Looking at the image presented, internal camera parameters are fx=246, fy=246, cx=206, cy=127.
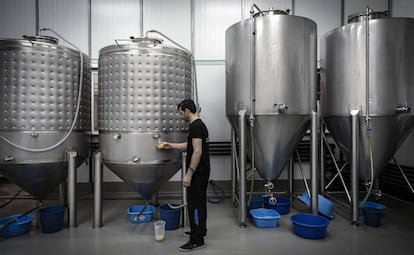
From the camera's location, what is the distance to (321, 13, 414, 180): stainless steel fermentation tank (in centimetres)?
252

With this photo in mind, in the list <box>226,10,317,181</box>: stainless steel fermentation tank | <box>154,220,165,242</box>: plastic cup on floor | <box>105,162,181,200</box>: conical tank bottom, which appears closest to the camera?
<box>154,220,165,242</box>: plastic cup on floor

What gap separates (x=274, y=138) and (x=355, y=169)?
3.04 ft

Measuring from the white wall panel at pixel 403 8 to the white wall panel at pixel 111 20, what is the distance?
4.00m

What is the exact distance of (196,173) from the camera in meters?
2.20

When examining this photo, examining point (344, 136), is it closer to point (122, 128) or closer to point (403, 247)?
point (403, 247)

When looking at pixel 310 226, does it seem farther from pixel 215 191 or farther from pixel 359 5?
pixel 359 5

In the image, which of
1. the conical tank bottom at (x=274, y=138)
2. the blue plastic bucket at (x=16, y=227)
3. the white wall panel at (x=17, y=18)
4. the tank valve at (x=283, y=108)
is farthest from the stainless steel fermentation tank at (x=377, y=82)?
the white wall panel at (x=17, y=18)

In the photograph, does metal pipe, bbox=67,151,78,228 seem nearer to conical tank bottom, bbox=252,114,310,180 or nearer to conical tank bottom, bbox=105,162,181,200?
conical tank bottom, bbox=105,162,181,200

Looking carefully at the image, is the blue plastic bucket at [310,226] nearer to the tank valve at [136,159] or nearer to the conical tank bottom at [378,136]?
the conical tank bottom at [378,136]

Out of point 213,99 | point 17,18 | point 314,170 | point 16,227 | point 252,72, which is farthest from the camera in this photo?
point 213,99

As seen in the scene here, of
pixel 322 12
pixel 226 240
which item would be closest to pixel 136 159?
pixel 226 240

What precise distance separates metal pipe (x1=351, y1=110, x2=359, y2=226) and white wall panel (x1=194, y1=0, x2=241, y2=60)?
2.09m

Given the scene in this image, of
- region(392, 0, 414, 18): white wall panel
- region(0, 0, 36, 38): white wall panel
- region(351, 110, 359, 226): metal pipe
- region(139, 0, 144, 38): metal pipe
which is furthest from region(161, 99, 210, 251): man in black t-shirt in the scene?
region(392, 0, 414, 18): white wall panel

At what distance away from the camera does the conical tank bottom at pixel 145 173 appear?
7.84ft
